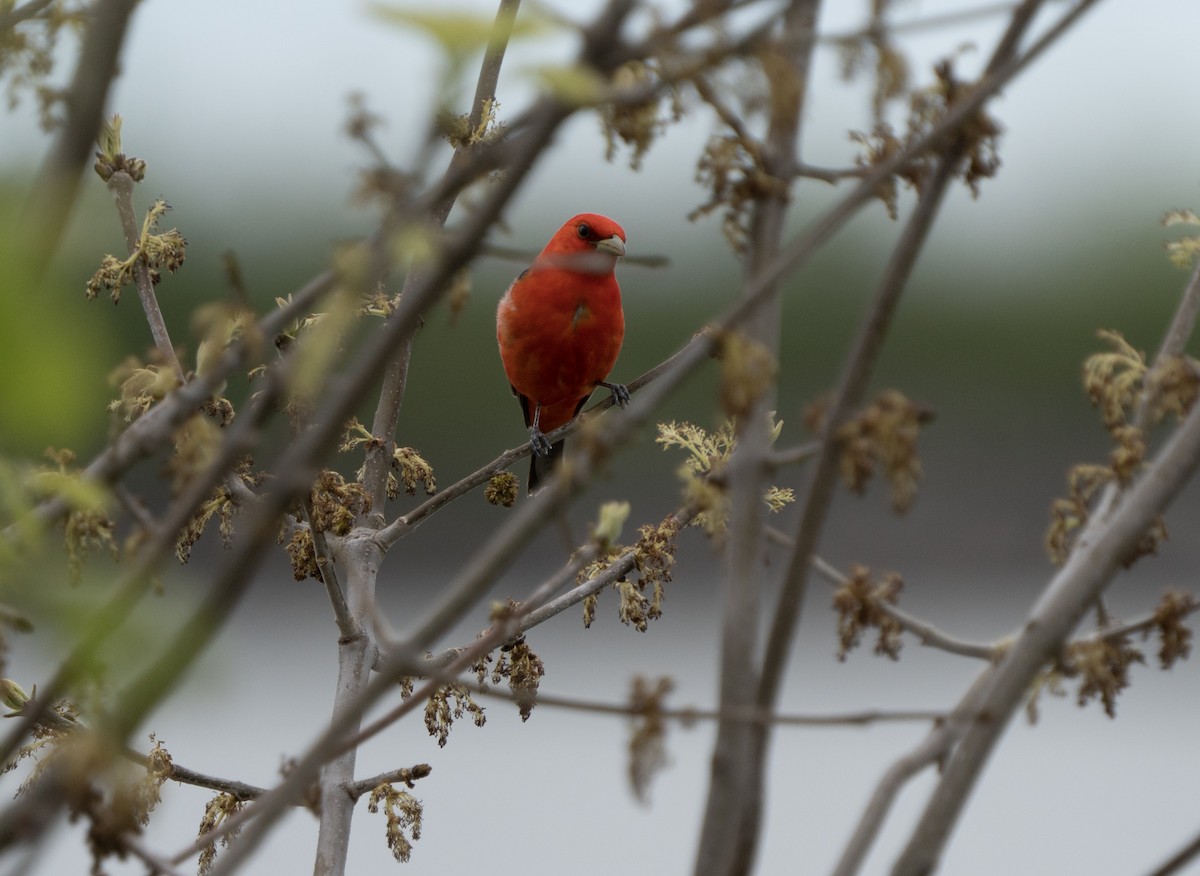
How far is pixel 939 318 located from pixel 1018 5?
683 cm

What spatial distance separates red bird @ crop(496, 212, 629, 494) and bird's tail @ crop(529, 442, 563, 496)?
0.69 feet

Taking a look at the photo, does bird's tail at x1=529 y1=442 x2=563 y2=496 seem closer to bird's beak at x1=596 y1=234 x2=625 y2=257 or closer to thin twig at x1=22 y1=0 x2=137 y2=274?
bird's beak at x1=596 y1=234 x2=625 y2=257

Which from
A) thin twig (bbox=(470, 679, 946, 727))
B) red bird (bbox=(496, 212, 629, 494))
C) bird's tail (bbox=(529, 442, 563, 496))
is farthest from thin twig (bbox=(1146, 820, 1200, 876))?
bird's tail (bbox=(529, 442, 563, 496))

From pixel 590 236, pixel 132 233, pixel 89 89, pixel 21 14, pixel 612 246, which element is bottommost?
pixel 89 89

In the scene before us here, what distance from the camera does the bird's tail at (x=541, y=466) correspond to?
4.26 m

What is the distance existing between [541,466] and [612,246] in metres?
0.79

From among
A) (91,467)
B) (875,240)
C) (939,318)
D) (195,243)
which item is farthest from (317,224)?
(91,467)

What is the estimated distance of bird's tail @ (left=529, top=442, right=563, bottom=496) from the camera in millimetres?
4262

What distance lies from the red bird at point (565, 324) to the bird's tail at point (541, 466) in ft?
0.69

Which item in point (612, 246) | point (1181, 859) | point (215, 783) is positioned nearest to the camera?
point (1181, 859)

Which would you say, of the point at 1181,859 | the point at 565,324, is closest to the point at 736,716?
the point at 1181,859

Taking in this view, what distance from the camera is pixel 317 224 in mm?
6895

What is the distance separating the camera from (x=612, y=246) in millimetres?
3885

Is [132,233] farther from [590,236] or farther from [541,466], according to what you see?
[541,466]
